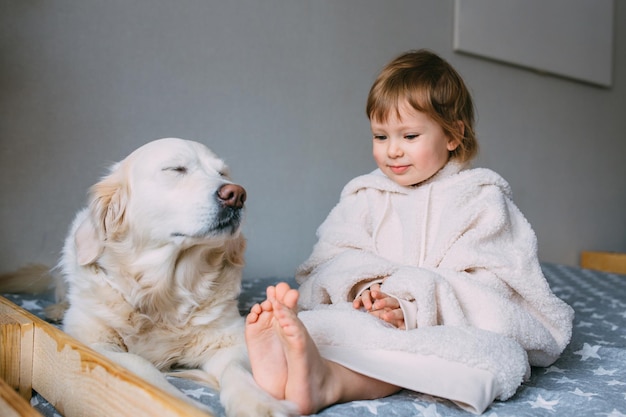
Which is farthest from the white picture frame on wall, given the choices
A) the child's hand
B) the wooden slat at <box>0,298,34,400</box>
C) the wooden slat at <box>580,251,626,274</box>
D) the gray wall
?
the wooden slat at <box>0,298,34,400</box>

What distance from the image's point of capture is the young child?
89 cm

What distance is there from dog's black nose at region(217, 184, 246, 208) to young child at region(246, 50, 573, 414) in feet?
0.77

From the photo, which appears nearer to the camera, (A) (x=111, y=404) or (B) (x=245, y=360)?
(A) (x=111, y=404)

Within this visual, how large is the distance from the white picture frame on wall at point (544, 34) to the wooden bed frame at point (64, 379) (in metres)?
2.72

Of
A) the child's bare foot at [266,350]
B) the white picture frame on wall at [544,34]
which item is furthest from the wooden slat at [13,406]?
the white picture frame on wall at [544,34]

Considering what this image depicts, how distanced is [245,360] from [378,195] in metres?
0.56

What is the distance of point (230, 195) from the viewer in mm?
1114

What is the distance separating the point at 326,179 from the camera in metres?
2.71

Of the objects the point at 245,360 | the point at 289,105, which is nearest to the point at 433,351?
the point at 245,360

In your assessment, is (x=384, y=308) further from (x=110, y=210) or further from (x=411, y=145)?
(x=110, y=210)

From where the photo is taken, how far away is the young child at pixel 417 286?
0.89m

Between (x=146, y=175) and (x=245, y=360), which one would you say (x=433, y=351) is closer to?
(x=245, y=360)

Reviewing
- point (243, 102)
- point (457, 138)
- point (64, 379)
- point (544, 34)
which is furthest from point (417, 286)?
point (544, 34)

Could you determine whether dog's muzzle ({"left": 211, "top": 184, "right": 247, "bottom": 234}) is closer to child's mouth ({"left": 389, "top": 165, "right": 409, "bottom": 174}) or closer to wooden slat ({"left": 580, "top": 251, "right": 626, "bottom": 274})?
child's mouth ({"left": 389, "top": 165, "right": 409, "bottom": 174})
